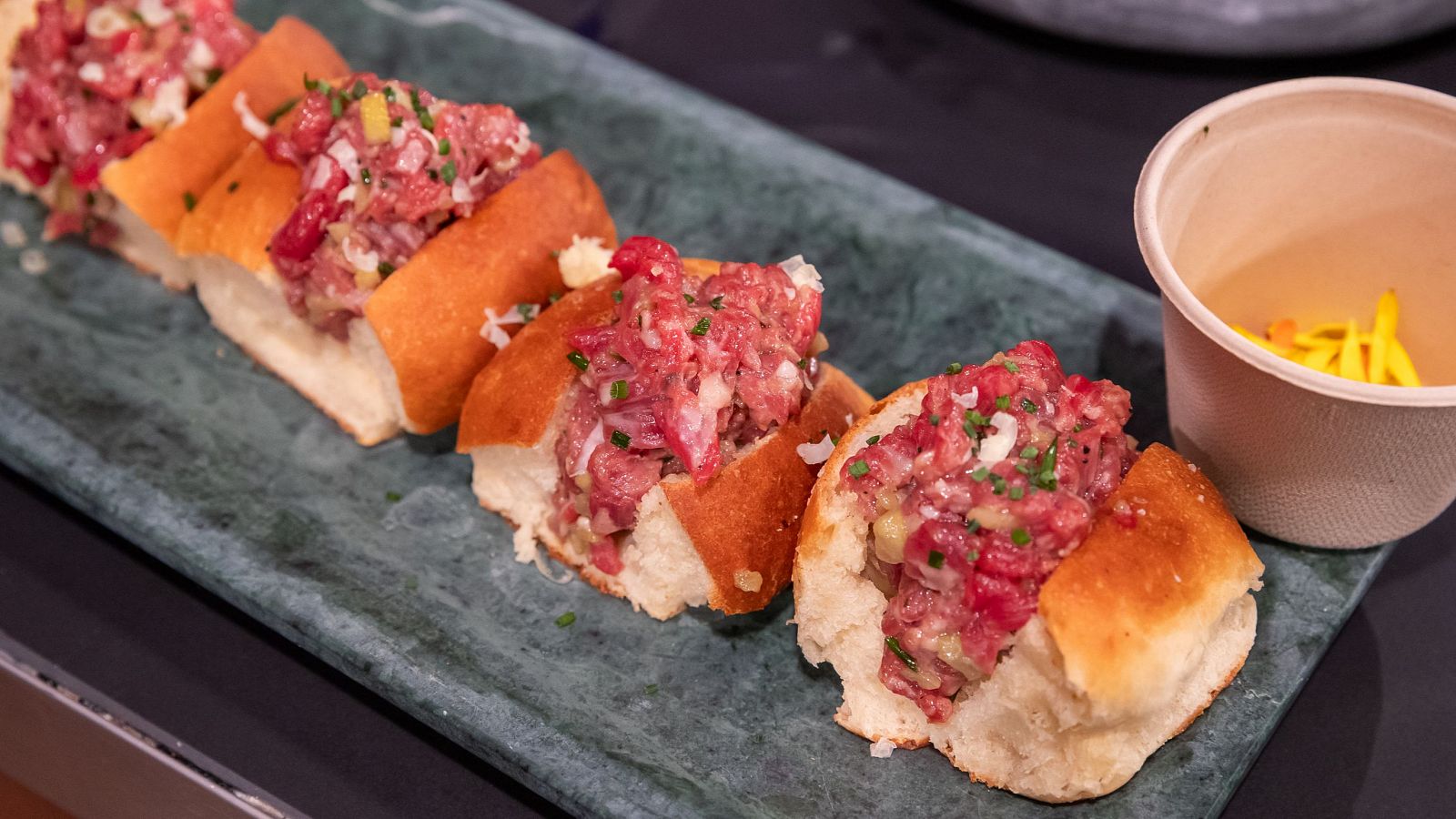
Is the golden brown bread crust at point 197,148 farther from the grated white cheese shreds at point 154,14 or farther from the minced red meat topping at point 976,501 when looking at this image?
the minced red meat topping at point 976,501

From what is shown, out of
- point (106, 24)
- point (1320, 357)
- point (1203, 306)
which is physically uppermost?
point (106, 24)

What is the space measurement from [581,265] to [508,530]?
78 centimetres

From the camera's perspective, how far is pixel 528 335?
136 inches

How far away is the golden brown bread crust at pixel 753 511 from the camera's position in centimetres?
313

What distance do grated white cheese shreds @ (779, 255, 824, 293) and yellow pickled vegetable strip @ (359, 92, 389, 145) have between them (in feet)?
3.84

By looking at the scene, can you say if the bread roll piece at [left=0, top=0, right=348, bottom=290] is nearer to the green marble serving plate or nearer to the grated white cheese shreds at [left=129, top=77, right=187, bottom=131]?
the grated white cheese shreds at [left=129, top=77, right=187, bottom=131]

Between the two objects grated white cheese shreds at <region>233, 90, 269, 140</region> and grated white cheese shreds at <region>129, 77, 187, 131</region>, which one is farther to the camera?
grated white cheese shreds at <region>129, 77, 187, 131</region>

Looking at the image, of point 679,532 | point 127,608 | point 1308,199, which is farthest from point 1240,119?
point 127,608

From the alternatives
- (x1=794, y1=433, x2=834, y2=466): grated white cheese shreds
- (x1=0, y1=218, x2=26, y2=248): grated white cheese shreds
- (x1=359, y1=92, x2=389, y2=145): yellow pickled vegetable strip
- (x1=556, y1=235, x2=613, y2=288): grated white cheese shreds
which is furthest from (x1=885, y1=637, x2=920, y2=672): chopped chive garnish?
(x1=0, y1=218, x2=26, y2=248): grated white cheese shreds

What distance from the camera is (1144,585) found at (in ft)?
9.00

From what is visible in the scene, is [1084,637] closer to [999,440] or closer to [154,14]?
[999,440]

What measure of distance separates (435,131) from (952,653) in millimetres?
2007

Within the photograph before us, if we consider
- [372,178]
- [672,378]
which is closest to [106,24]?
[372,178]

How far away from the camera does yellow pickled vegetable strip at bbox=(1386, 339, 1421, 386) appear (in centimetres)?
329
